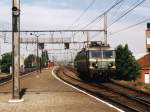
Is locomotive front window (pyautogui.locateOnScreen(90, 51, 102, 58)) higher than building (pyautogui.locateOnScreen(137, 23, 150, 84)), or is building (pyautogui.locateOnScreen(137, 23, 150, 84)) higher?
locomotive front window (pyautogui.locateOnScreen(90, 51, 102, 58))

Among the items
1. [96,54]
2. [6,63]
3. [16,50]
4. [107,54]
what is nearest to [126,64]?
[107,54]

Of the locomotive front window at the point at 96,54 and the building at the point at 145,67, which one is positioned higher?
the locomotive front window at the point at 96,54

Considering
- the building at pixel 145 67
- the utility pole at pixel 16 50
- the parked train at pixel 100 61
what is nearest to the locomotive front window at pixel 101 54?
the parked train at pixel 100 61

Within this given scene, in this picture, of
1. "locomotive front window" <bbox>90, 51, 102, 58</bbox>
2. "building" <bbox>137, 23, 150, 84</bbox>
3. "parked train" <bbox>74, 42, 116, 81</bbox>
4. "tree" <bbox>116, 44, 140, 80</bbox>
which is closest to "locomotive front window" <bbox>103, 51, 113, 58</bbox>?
"parked train" <bbox>74, 42, 116, 81</bbox>

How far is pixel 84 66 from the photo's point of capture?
39.1 meters

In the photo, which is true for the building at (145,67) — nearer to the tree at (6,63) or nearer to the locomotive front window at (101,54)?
the locomotive front window at (101,54)

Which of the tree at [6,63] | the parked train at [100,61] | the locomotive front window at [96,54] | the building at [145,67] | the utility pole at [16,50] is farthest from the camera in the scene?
the tree at [6,63]

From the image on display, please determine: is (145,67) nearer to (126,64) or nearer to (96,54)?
(126,64)

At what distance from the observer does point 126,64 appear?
56.1 m

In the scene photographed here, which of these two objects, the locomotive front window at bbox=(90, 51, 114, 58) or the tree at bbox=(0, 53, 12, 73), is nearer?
the locomotive front window at bbox=(90, 51, 114, 58)

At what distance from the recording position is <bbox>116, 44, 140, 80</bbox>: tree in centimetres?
5431

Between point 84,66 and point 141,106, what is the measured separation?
21.0 metres

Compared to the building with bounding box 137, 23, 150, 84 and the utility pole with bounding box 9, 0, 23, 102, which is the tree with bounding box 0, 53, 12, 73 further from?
the utility pole with bounding box 9, 0, 23, 102

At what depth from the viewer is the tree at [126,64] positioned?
54309mm
